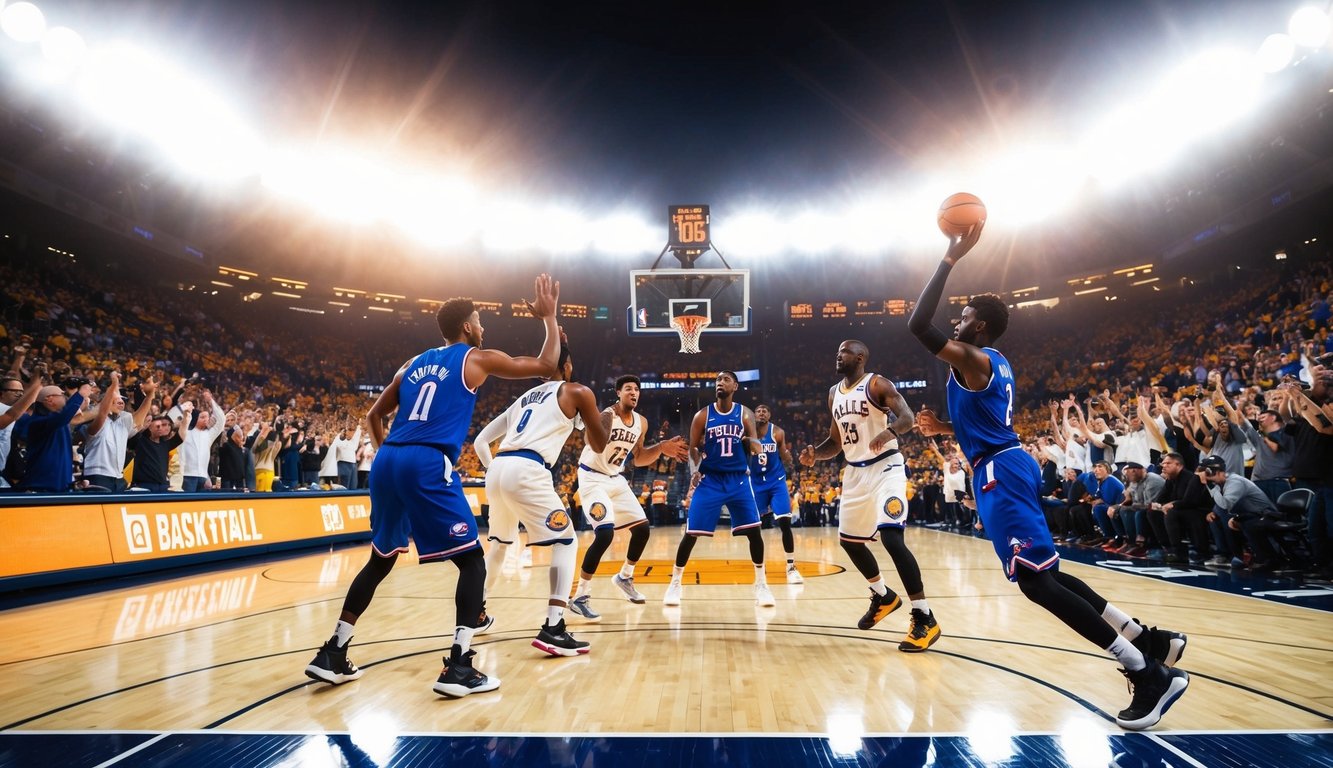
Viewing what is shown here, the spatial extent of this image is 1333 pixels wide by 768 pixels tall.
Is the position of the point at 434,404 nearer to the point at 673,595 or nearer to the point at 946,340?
the point at 946,340

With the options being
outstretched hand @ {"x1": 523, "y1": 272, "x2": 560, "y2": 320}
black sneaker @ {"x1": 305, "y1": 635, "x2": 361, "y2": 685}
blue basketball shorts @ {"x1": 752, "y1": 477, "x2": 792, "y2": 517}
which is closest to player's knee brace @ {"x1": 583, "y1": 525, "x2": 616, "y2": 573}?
black sneaker @ {"x1": 305, "y1": 635, "x2": 361, "y2": 685}

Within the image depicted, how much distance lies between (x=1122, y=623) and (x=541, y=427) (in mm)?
3820

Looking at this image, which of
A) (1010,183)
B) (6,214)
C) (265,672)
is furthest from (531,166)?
(265,672)

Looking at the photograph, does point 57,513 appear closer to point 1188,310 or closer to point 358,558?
point 358,558

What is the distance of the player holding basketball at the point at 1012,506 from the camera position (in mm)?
3193

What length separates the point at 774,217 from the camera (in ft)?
96.1

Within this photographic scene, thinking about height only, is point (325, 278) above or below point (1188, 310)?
above

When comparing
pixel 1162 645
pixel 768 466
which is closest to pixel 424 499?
pixel 1162 645

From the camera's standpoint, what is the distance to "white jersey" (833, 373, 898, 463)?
564 cm

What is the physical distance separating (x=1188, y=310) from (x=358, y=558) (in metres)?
30.5

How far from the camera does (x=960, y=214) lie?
13.2 ft

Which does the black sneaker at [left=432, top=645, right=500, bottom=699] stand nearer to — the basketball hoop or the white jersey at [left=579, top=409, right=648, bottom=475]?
the white jersey at [left=579, top=409, right=648, bottom=475]

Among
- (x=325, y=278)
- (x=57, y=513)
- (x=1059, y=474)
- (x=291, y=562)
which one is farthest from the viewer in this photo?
(x=325, y=278)

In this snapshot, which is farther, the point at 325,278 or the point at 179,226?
the point at 325,278
